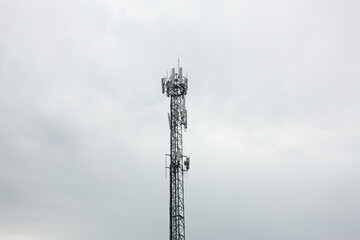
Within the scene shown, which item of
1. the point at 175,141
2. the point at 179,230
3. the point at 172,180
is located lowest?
the point at 179,230

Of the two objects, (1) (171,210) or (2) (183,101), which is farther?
(2) (183,101)

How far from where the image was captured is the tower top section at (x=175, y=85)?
58325mm

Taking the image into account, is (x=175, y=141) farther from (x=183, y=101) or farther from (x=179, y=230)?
(x=179, y=230)

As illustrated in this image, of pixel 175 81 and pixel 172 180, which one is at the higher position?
pixel 175 81

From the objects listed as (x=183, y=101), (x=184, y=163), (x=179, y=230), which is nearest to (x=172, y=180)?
(x=184, y=163)

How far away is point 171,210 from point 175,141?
27.8 ft

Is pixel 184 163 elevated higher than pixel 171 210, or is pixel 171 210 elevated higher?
pixel 184 163

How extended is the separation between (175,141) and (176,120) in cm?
272

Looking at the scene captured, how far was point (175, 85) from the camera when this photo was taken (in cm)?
5834

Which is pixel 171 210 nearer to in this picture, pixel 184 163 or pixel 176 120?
pixel 184 163

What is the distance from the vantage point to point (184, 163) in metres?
55.8

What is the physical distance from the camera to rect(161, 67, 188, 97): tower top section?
58325 mm

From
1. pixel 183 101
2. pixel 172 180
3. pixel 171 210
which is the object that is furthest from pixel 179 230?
pixel 183 101

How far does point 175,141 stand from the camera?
57125 millimetres
